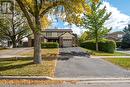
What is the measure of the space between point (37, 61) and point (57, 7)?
A: 439cm

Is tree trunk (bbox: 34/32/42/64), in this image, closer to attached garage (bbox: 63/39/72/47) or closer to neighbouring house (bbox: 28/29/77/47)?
neighbouring house (bbox: 28/29/77/47)

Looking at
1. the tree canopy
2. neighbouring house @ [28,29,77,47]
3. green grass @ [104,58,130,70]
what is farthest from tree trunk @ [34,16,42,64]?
neighbouring house @ [28,29,77,47]

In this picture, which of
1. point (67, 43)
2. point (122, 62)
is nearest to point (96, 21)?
point (122, 62)

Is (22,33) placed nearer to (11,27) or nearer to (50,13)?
(11,27)

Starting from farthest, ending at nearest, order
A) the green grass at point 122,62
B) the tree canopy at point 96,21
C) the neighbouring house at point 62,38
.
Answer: the neighbouring house at point 62,38, the tree canopy at point 96,21, the green grass at point 122,62

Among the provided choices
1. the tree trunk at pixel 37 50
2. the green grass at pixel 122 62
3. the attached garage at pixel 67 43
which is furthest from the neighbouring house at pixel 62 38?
the tree trunk at pixel 37 50

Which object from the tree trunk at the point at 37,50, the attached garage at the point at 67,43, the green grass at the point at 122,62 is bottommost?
the green grass at the point at 122,62

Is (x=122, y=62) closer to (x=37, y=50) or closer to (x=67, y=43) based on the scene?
(x=37, y=50)

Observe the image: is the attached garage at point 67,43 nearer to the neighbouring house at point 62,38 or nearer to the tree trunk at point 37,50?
the neighbouring house at point 62,38

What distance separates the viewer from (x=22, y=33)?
68438 mm

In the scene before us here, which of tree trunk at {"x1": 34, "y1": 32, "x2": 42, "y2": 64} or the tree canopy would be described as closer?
tree trunk at {"x1": 34, "y1": 32, "x2": 42, "y2": 64}

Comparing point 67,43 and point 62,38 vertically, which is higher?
point 62,38

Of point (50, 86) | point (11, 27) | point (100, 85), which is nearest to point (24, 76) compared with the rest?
point (50, 86)

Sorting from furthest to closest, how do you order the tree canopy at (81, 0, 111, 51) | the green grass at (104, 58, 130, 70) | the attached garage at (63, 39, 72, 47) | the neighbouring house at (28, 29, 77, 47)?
the neighbouring house at (28, 29, 77, 47), the attached garage at (63, 39, 72, 47), the tree canopy at (81, 0, 111, 51), the green grass at (104, 58, 130, 70)
